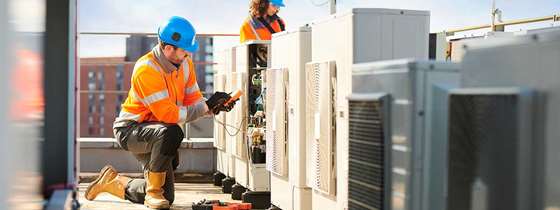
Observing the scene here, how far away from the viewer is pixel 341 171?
447 cm

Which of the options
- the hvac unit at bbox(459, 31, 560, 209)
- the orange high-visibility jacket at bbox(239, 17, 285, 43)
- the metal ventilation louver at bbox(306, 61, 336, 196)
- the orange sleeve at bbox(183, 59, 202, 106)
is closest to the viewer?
the hvac unit at bbox(459, 31, 560, 209)

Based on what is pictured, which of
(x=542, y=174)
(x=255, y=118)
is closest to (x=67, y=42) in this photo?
(x=542, y=174)

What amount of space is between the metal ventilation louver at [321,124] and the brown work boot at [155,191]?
174 centimetres

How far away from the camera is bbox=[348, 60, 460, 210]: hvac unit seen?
8.29ft

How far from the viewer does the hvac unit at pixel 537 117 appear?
1.99 metres

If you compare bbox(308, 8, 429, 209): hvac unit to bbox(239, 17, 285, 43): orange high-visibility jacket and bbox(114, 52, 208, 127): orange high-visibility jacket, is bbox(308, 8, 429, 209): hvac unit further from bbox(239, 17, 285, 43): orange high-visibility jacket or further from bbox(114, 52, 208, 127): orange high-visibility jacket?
bbox(239, 17, 285, 43): orange high-visibility jacket

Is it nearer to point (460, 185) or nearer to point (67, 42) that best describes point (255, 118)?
point (67, 42)

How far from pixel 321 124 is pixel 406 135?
7.39ft

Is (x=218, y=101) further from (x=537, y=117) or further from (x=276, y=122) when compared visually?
(x=537, y=117)

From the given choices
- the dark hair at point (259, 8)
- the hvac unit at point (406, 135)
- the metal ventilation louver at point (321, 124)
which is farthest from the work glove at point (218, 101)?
the hvac unit at point (406, 135)

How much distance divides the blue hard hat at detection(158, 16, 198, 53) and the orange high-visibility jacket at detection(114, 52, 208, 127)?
0.64 ft

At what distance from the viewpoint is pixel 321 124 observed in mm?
4781

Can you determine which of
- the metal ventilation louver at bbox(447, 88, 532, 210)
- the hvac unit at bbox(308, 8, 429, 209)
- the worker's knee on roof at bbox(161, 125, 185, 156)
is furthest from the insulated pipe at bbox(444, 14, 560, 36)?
the metal ventilation louver at bbox(447, 88, 532, 210)

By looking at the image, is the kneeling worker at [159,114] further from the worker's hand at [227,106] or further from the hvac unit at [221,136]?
the hvac unit at [221,136]
